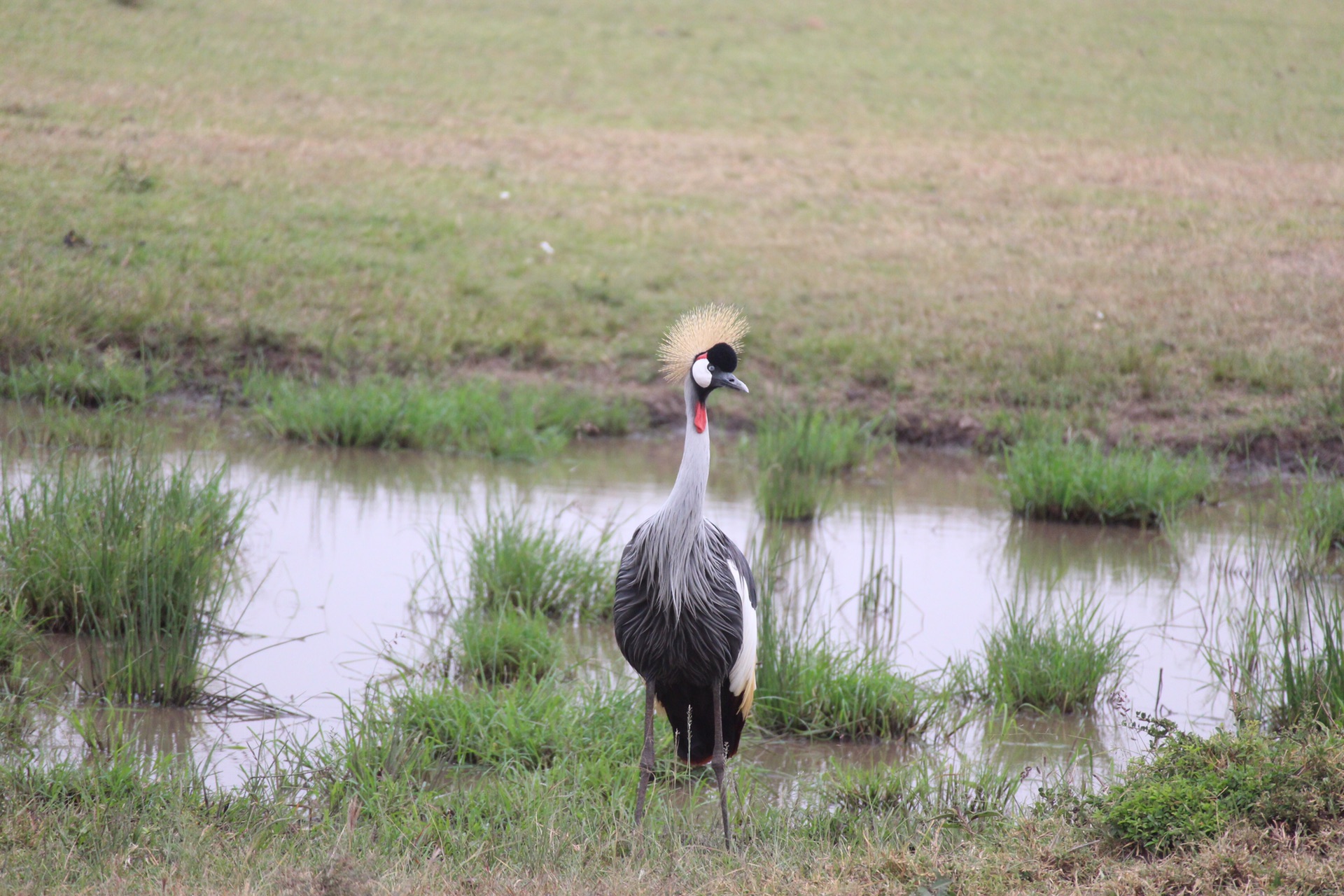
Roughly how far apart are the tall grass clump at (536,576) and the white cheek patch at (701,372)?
7.13 feet

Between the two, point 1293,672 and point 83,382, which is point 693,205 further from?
point 1293,672

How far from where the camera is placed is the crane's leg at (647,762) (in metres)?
3.70

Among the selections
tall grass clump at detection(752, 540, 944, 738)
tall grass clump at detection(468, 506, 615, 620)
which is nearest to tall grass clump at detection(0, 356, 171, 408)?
tall grass clump at detection(468, 506, 615, 620)

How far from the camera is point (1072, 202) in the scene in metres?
16.9

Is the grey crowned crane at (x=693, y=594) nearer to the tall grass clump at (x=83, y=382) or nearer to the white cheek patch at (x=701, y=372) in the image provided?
the white cheek patch at (x=701, y=372)

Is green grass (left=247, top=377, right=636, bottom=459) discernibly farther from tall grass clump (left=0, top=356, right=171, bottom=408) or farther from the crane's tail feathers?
the crane's tail feathers

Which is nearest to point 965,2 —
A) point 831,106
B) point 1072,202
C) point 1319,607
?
point 831,106

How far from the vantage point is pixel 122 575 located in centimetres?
448

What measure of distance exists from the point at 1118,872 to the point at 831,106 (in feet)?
71.1

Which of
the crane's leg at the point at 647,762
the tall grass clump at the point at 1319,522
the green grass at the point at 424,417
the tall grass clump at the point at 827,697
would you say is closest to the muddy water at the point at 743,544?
the tall grass clump at the point at 827,697

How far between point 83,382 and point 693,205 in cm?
933

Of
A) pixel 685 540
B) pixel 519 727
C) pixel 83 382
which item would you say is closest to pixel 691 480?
pixel 685 540

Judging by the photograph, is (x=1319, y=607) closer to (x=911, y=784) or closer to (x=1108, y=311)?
(x=911, y=784)

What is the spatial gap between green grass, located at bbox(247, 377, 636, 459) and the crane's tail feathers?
5387mm
